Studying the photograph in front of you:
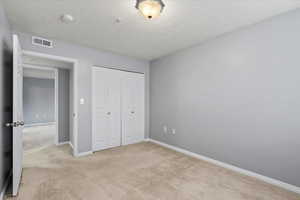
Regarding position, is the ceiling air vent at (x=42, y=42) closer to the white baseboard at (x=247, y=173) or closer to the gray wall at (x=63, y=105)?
the gray wall at (x=63, y=105)

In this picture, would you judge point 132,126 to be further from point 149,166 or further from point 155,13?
point 155,13

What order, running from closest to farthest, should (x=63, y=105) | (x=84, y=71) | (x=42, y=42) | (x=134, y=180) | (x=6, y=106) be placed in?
(x=6, y=106), (x=134, y=180), (x=42, y=42), (x=84, y=71), (x=63, y=105)

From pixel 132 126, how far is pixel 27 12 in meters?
3.11

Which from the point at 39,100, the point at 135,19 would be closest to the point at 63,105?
the point at 135,19

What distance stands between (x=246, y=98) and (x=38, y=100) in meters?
8.21

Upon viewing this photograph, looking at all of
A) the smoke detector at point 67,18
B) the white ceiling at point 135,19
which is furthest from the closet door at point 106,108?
the smoke detector at point 67,18

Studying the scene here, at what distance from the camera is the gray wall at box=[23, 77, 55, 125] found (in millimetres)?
6531

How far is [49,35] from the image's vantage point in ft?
8.75

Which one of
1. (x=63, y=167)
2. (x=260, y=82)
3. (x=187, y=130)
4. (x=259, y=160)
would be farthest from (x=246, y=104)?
(x=63, y=167)

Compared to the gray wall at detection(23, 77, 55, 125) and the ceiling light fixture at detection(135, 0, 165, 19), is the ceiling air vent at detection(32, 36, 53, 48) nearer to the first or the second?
the ceiling light fixture at detection(135, 0, 165, 19)

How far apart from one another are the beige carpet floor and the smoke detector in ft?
7.91

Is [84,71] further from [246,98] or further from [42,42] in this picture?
[246,98]

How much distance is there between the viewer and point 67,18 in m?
2.10

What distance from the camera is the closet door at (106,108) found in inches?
134
